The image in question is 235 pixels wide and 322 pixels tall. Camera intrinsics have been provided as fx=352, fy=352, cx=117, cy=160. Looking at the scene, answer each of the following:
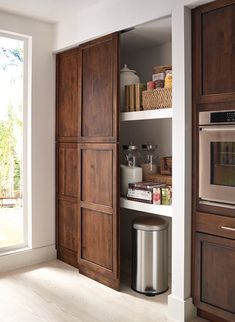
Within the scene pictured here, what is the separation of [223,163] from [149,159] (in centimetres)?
110

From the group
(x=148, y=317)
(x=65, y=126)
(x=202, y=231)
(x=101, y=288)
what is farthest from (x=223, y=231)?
(x=65, y=126)

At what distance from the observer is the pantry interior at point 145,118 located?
2.93m

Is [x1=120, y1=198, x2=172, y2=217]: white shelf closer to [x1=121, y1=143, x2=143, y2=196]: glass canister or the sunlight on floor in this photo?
[x1=121, y1=143, x2=143, y2=196]: glass canister

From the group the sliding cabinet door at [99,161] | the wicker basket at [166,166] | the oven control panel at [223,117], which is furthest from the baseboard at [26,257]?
the oven control panel at [223,117]

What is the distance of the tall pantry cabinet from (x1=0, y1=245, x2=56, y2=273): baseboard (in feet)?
0.39

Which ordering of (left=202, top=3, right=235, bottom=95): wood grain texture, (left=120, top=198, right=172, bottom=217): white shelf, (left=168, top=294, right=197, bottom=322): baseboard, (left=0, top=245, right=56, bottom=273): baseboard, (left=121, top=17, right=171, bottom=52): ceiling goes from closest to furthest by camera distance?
(left=202, top=3, right=235, bottom=95): wood grain texture
(left=168, top=294, right=197, bottom=322): baseboard
(left=120, top=198, right=172, bottom=217): white shelf
(left=121, top=17, right=171, bottom=52): ceiling
(left=0, top=245, right=56, bottom=273): baseboard

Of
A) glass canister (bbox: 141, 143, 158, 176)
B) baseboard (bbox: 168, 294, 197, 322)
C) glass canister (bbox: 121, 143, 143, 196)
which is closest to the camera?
baseboard (bbox: 168, 294, 197, 322)

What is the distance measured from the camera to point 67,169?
12.3 feet

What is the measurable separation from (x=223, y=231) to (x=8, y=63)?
8.75 feet

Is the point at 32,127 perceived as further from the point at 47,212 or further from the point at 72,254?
A: the point at 72,254

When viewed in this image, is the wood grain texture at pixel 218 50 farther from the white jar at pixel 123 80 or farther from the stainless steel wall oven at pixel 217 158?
the white jar at pixel 123 80

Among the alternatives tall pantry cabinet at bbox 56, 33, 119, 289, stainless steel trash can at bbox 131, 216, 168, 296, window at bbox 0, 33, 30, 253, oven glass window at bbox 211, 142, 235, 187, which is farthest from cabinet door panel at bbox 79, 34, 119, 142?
oven glass window at bbox 211, 142, 235, 187

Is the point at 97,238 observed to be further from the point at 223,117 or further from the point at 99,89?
the point at 223,117

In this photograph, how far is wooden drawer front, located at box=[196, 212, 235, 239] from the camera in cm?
232
